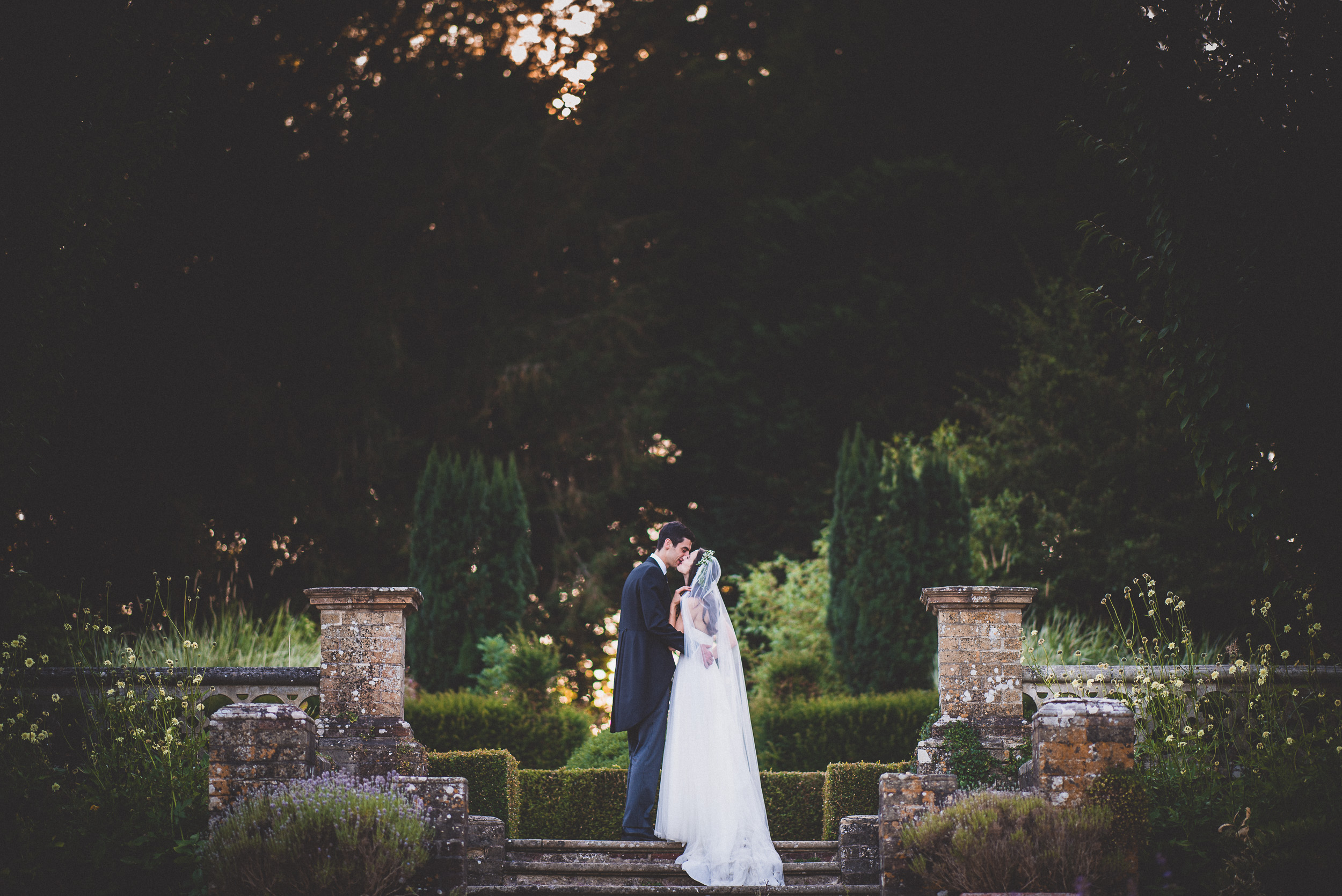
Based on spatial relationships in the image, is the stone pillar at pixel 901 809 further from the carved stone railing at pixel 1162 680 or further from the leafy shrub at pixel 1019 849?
the carved stone railing at pixel 1162 680

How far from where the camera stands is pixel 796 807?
8.90m

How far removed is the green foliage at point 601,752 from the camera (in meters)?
9.59

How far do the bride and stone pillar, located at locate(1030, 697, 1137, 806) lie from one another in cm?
156

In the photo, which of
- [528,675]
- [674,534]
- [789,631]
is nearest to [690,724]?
[674,534]

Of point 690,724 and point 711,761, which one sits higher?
point 690,724

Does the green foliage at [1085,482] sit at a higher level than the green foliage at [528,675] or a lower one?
higher

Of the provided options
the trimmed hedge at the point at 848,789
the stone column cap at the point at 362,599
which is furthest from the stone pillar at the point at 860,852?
the stone column cap at the point at 362,599

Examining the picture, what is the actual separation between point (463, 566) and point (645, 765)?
6.75 meters

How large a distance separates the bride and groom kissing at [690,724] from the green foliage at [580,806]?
199 cm

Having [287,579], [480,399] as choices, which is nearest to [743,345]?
[480,399]

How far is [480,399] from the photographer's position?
1725 cm

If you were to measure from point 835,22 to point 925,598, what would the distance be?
15.7 metres

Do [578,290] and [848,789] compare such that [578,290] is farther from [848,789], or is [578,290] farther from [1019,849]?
[1019,849]

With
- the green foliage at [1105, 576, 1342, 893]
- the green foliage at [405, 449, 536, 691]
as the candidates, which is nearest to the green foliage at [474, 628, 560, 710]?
the green foliage at [405, 449, 536, 691]
